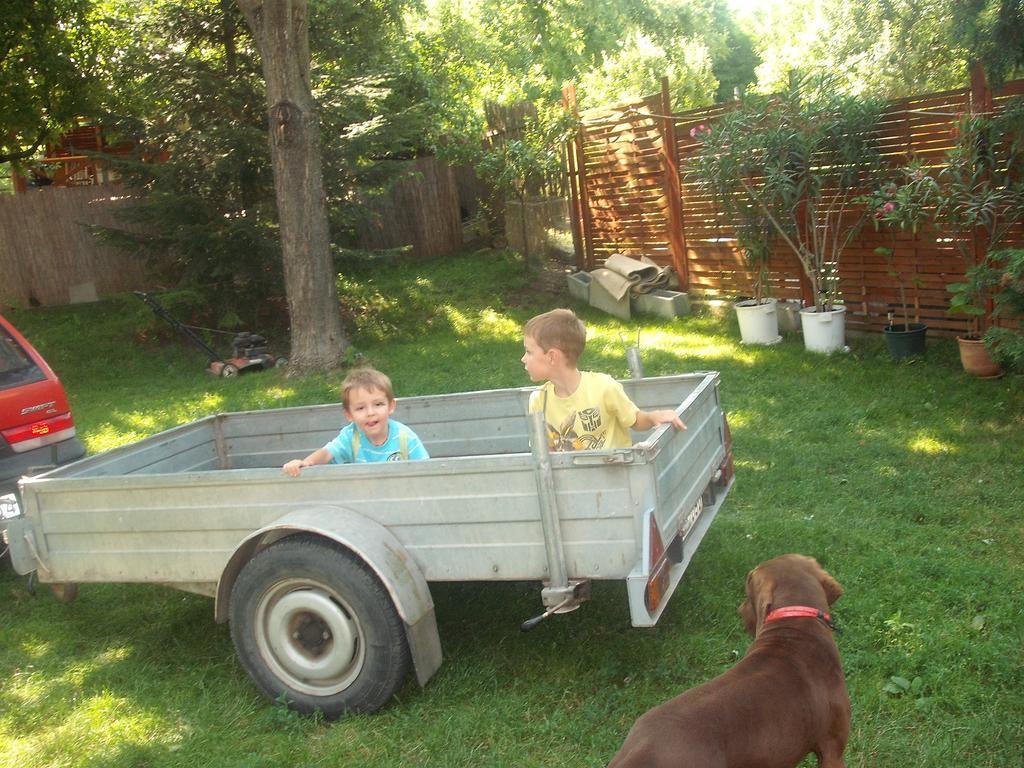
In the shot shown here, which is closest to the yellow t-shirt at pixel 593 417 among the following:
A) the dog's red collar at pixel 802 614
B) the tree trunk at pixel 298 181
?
the dog's red collar at pixel 802 614

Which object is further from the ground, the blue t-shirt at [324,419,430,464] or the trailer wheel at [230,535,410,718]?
the blue t-shirt at [324,419,430,464]

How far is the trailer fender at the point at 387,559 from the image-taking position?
380cm

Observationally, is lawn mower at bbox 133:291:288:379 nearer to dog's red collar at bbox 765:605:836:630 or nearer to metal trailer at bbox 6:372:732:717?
metal trailer at bbox 6:372:732:717

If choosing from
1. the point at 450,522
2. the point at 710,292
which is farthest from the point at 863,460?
the point at 710,292

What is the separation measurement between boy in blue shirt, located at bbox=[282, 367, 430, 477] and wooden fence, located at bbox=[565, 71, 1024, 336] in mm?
6187

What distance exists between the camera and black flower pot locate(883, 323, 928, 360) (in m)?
9.09

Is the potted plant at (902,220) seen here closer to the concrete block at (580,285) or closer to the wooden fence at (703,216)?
the wooden fence at (703,216)

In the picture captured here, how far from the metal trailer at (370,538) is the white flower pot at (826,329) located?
210 inches

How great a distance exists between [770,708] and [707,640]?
155cm

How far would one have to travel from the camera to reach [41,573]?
182 inches

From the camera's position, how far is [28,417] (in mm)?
6160

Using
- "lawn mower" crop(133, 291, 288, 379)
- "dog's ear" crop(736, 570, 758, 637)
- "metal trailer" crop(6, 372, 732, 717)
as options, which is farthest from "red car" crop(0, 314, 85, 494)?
"lawn mower" crop(133, 291, 288, 379)

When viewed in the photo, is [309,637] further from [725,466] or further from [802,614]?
[725,466]

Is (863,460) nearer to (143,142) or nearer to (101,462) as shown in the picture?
(101,462)
